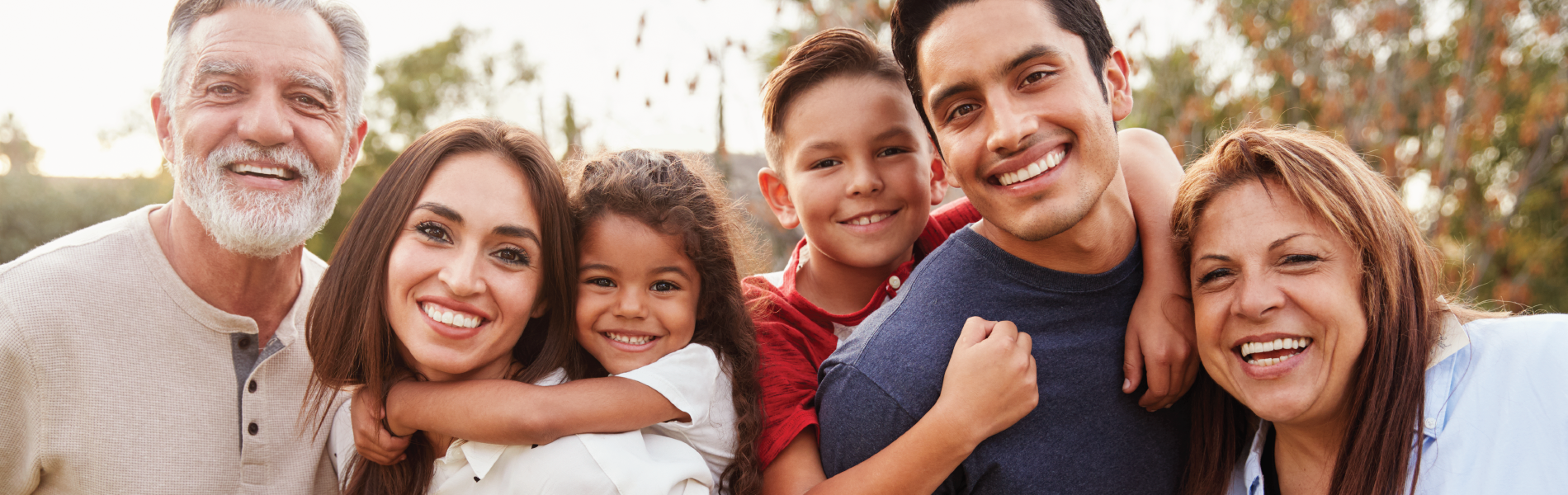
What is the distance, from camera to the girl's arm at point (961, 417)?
2.03 meters

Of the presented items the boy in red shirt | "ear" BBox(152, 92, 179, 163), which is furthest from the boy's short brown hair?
"ear" BBox(152, 92, 179, 163)

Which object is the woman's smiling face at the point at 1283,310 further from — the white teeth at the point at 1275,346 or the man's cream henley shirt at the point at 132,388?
the man's cream henley shirt at the point at 132,388

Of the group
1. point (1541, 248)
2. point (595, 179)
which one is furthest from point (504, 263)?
point (1541, 248)

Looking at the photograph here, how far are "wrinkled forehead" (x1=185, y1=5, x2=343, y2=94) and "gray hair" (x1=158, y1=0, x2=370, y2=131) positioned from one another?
3cm

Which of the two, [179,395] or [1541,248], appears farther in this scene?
[1541,248]

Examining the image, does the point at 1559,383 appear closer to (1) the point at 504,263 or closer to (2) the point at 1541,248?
(1) the point at 504,263

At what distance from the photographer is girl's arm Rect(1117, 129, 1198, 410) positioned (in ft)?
7.00

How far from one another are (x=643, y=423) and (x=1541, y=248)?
10.7 meters

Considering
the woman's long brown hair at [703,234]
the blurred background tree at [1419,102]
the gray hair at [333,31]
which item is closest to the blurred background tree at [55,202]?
the blurred background tree at [1419,102]

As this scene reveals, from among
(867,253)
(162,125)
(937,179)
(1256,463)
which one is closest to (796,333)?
(867,253)

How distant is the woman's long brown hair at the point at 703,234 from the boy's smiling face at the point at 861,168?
300 millimetres

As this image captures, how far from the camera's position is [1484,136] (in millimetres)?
→ 7645

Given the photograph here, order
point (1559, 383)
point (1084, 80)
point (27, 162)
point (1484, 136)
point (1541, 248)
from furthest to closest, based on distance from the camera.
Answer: point (27, 162)
point (1541, 248)
point (1484, 136)
point (1084, 80)
point (1559, 383)

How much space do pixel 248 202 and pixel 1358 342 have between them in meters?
3.07
